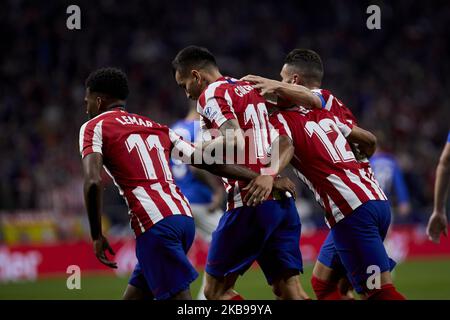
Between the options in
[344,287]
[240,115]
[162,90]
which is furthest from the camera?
[162,90]

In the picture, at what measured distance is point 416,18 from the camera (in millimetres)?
24688

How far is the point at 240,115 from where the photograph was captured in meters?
5.60

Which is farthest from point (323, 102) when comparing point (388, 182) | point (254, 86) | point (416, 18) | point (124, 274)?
point (416, 18)

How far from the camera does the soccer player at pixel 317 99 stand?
5691mm

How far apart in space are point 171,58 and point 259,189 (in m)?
15.9

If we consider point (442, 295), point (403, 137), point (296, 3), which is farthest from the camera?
→ point (296, 3)

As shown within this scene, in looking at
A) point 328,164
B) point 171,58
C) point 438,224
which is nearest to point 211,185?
point 438,224

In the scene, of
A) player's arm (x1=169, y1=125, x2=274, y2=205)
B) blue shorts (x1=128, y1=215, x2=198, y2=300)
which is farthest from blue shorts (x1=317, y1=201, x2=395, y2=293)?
blue shorts (x1=128, y1=215, x2=198, y2=300)

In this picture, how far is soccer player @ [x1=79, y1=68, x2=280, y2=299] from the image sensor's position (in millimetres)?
5219

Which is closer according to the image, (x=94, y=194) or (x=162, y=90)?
(x=94, y=194)

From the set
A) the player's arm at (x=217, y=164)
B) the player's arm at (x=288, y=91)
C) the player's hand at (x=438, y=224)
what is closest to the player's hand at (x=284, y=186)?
the player's arm at (x=217, y=164)

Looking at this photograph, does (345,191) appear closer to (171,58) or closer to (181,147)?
(181,147)

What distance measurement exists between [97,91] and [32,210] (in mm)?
9031
